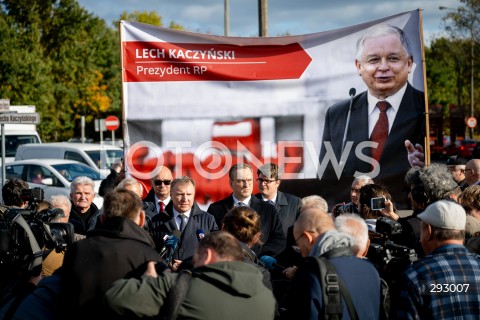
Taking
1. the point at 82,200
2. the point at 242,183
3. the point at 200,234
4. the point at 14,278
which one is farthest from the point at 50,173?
the point at 14,278

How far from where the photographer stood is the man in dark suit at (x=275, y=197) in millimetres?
7316

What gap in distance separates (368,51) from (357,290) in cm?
490

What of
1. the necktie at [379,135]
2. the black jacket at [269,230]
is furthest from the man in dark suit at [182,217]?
the necktie at [379,135]

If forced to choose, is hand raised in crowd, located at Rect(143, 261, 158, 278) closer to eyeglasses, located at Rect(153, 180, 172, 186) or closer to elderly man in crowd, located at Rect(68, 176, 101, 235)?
eyeglasses, located at Rect(153, 180, 172, 186)

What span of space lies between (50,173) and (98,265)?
13.4 meters

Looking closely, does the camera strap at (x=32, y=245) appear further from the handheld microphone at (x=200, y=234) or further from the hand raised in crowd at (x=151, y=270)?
the handheld microphone at (x=200, y=234)

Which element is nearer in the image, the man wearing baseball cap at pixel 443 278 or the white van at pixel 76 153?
the man wearing baseball cap at pixel 443 278

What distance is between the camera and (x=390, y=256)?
14.3 feet

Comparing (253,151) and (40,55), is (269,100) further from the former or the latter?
(40,55)

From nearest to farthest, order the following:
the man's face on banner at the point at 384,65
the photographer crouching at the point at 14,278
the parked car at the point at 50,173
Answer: the photographer crouching at the point at 14,278 → the man's face on banner at the point at 384,65 → the parked car at the point at 50,173

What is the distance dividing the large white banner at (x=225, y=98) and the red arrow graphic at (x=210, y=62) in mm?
11

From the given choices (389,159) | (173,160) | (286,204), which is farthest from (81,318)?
(389,159)

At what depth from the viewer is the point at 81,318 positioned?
3.99m

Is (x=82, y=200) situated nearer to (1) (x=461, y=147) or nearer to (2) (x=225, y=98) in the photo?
(2) (x=225, y=98)
